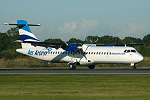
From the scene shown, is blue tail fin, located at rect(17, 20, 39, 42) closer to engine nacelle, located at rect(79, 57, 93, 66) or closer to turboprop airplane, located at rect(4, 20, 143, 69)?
turboprop airplane, located at rect(4, 20, 143, 69)

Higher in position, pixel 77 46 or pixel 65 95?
pixel 77 46

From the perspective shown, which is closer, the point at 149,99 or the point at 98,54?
the point at 149,99

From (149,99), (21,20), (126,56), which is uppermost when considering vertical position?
(21,20)

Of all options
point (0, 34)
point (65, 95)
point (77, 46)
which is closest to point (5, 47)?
point (0, 34)

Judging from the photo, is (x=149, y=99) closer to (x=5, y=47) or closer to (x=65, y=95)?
(x=65, y=95)

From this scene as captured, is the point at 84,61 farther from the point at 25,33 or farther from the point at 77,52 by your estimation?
the point at 25,33

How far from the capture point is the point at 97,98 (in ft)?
54.9

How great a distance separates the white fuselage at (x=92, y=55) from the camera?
146 feet

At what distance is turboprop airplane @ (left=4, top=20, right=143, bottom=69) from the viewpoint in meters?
44.7

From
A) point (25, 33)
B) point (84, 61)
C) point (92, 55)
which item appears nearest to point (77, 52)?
point (84, 61)

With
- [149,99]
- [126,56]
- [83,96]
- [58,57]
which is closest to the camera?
[149,99]

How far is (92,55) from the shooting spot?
4672cm

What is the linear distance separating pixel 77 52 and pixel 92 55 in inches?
93.0

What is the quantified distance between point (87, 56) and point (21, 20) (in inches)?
535
